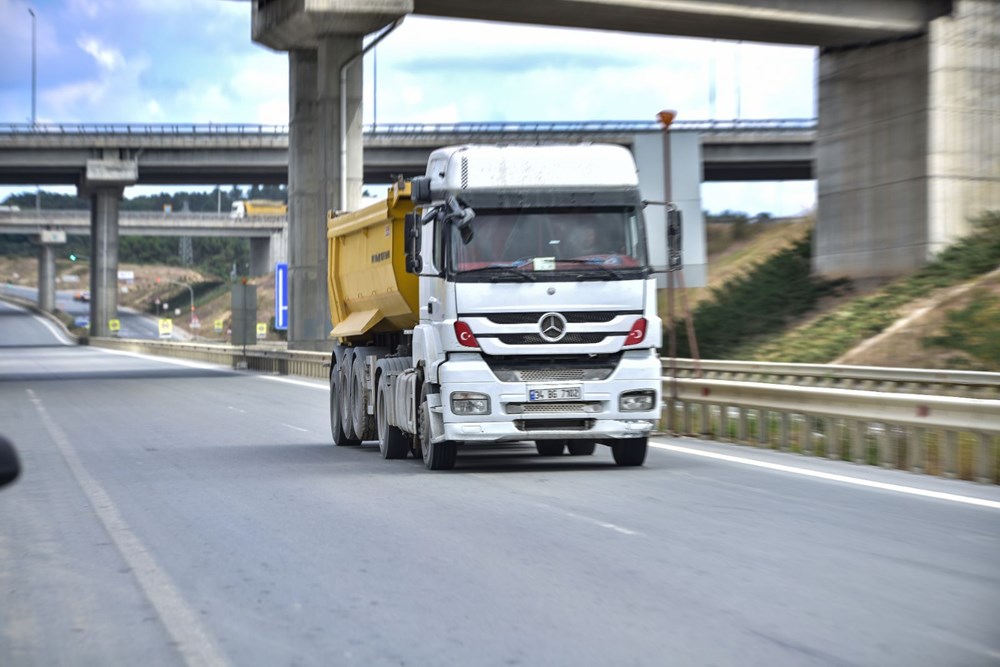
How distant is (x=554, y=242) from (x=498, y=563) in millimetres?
6033

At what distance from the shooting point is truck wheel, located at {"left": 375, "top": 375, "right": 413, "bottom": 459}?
17.4m

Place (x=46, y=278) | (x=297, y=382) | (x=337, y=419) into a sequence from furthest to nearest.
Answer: (x=46, y=278) < (x=297, y=382) < (x=337, y=419)

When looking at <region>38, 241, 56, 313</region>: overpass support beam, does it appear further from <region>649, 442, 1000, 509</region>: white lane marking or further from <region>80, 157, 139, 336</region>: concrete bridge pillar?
<region>649, 442, 1000, 509</region>: white lane marking

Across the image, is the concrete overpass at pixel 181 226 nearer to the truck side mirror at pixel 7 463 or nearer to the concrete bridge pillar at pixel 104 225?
the concrete bridge pillar at pixel 104 225

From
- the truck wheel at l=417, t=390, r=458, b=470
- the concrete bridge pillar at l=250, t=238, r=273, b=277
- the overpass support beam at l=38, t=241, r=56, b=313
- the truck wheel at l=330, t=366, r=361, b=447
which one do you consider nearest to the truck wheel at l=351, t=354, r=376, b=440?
the truck wheel at l=330, t=366, r=361, b=447

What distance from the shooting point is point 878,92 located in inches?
1553

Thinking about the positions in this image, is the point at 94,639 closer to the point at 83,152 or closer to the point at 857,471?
the point at 857,471

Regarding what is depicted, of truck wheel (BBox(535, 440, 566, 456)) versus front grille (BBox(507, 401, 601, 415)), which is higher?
front grille (BBox(507, 401, 601, 415))

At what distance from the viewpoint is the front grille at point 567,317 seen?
1464 cm

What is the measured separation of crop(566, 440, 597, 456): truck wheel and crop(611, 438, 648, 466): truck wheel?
1520mm

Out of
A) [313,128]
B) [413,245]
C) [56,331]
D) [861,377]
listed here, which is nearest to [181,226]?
[56,331]

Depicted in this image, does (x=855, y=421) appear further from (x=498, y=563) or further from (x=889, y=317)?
(x=889, y=317)

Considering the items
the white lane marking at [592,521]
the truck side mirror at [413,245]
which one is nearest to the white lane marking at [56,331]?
the truck side mirror at [413,245]

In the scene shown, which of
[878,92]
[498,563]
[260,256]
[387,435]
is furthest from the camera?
[260,256]
